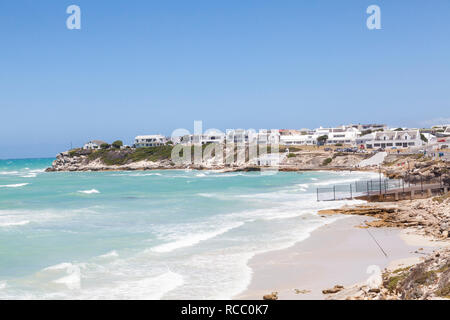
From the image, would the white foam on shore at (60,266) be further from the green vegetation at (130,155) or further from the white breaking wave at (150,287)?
the green vegetation at (130,155)

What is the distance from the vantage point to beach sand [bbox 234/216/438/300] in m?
14.7

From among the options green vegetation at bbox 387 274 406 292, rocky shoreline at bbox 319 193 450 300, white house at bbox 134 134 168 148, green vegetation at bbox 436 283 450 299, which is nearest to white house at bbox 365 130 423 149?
white house at bbox 134 134 168 148

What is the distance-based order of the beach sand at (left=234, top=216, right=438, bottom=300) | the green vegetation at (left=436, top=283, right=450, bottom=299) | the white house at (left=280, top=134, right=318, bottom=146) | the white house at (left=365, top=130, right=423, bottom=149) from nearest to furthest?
1. the green vegetation at (left=436, top=283, right=450, bottom=299)
2. the beach sand at (left=234, top=216, right=438, bottom=300)
3. the white house at (left=365, top=130, right=423, bottom=149)
4. the white house at (left=280, top=134, right=318, bottom=146)

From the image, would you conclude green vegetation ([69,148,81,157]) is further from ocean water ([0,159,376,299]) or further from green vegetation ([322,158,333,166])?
ocean water ([0,159,376,299])

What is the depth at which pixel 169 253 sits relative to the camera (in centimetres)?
2055

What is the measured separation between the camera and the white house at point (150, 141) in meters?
155

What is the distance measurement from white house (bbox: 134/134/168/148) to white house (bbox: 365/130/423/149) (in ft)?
235

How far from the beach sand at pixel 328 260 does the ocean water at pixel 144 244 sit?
29.6 inches

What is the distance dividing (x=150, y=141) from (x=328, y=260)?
5578 inches

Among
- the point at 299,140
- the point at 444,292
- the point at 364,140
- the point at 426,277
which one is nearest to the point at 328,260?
the point at 426,277

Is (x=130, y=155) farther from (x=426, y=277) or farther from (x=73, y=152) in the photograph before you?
(x=426, y=277)

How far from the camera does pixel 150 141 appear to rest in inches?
6161

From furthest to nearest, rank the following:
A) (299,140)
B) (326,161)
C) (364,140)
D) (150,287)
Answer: (299,140)
(364,140)
(326,161)
(150,287)

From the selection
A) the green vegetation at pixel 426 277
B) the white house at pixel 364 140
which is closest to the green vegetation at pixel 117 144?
the white house at pixel 364 140
